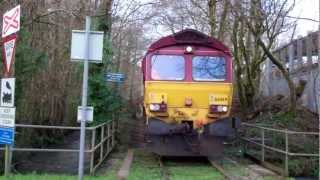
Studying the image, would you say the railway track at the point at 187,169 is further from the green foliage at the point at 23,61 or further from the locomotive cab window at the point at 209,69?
the green foliage at the point at 23,61

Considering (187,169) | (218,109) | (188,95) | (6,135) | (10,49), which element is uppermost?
(10,49)

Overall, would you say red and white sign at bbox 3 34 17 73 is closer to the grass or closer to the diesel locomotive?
the grass

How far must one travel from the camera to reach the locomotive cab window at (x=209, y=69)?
17906mm

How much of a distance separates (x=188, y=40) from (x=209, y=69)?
1.05m

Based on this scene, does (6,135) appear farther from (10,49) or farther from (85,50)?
(85,50)

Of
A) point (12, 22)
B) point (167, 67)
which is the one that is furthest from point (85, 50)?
point (167, 67)

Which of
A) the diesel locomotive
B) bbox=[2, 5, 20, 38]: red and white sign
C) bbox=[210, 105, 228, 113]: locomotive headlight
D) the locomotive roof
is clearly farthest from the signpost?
bbox=[210, 105, 228, 113]: locomotive headlight

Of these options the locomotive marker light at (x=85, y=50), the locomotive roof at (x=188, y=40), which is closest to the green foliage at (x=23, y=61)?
the locomotive roof at (x=188, y=40)

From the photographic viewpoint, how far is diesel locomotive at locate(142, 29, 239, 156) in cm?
1709

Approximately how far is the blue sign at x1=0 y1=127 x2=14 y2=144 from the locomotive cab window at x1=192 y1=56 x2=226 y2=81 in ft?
27.8

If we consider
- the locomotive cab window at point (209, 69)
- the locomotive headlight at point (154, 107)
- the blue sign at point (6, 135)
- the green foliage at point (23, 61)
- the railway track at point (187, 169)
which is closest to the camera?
the blue sign at point (6, 135)

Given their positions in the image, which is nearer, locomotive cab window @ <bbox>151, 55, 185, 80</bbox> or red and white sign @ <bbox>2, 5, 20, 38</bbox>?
red and white sign @ <bbox>2, 5, 20, 38</bbox>

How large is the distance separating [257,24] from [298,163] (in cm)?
858

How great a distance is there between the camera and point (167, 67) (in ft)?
58.9
